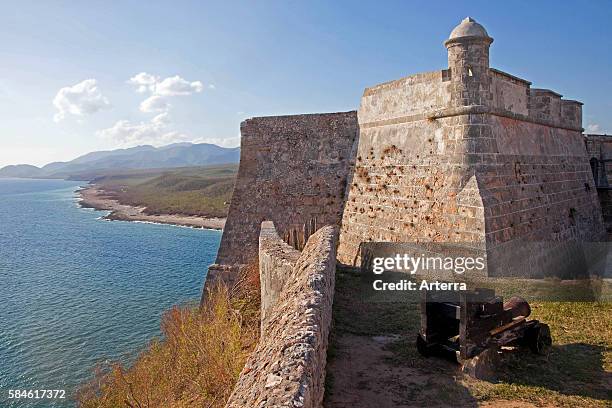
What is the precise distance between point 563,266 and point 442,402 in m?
10.2

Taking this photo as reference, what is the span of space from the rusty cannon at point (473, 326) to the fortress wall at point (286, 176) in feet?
31.3

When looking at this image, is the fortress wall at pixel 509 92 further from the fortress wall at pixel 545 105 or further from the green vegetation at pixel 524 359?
the green vegetation at pixel 524 359

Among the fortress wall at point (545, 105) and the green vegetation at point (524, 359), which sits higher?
the fortress wall at point (545, 105)

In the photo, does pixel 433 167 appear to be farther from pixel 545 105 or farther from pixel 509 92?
pixel 545 105

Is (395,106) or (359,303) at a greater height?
(395,106)

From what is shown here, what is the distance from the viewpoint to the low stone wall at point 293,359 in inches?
120

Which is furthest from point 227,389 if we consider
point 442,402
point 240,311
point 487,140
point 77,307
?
point 77,307

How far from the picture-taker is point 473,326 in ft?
18.4

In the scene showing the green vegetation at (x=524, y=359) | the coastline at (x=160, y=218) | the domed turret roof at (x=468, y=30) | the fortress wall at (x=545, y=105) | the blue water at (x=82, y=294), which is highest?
the domed turret roof at (x=468, y=30)

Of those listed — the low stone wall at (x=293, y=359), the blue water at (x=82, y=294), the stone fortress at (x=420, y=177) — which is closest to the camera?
the low stone wall at (x=293, y=359)

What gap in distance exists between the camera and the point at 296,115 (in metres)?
16.4

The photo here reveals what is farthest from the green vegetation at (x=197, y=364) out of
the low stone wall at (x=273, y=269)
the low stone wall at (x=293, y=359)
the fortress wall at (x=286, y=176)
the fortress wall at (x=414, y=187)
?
the fortress wall at (x=414, y=187)

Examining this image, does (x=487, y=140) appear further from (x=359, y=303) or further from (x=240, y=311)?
(x=240, y=311)

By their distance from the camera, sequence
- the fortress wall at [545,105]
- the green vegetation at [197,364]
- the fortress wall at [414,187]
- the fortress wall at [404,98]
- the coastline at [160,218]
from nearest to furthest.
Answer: the green vegetation at [197,364] → the fortress wall at [414,187] → the fortress wall at [404,98] → the fortress wall at [545,105] → the coastline at [160,218]
